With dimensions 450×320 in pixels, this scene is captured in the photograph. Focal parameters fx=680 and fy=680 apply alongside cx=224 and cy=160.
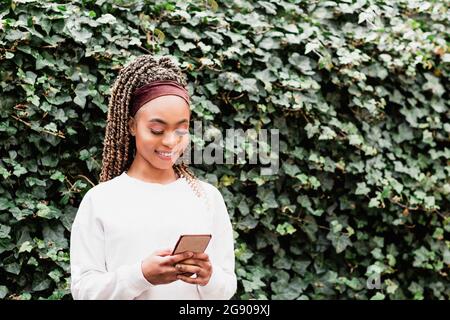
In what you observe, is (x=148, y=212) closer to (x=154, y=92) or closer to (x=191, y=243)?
(x=191, y=243)

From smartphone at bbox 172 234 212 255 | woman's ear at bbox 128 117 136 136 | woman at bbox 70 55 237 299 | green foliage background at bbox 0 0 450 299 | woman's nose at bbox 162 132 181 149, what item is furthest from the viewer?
green foliage background at bbox 0 0 450 299

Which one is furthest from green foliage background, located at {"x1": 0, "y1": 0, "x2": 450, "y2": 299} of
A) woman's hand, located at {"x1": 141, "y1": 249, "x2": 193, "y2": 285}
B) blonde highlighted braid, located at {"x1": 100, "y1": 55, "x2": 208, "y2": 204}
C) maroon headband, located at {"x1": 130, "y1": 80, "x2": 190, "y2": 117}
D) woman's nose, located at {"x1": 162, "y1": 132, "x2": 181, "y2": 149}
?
woman's hand, located at {"x1": 141, "y1": 249, "x2": 193, "y2": 285}

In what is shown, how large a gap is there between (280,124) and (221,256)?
1949mm

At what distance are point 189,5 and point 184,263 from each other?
2218mm

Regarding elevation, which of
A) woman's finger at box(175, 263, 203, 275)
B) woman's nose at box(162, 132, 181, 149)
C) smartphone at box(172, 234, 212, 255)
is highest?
woman's nose at box(162, 132, 181, 149)

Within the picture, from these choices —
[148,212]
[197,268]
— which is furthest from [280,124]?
[197,268]

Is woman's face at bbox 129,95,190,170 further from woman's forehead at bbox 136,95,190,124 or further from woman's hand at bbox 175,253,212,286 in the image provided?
woman's hand at bbox 175,253,212,286

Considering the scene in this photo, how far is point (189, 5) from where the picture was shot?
3752mm

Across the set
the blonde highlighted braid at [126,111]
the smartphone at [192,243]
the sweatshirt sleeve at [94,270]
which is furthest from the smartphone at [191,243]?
the blonde highlighted braid at [126,111]

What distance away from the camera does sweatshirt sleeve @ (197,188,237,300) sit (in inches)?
79.6

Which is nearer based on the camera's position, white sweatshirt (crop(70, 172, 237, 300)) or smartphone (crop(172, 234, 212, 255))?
smartphone (crop(172, 234, 212, 255))

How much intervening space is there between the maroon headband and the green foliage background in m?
1.26

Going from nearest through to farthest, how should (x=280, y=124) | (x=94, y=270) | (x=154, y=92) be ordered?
(x=94, y=270) → (x=154, y=92) → (x=280, y=124)

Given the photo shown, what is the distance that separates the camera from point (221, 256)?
6.93ft
